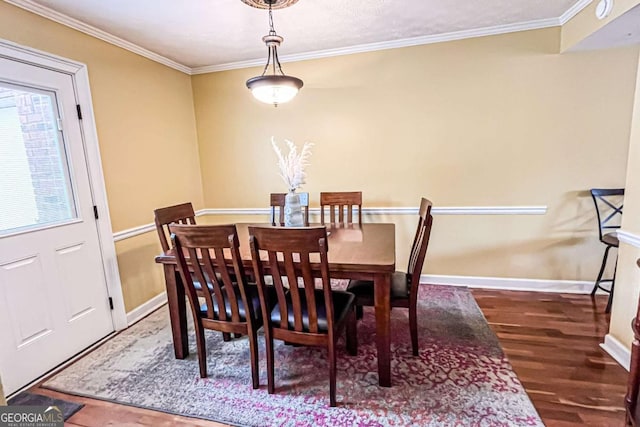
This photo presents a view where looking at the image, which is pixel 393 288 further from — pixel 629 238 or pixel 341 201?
pixel 629 238

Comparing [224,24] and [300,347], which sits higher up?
[224,24]

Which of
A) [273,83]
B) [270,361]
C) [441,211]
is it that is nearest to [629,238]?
[441,211]

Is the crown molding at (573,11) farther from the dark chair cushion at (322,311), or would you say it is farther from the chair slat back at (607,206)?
the dark chair cushion at (322,311)

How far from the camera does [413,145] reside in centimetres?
325

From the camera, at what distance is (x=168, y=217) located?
249cm

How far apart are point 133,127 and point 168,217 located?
105 centimetres

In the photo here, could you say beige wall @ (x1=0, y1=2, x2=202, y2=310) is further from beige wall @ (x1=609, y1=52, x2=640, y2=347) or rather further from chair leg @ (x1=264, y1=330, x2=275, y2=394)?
beige wall @ (x1=609, y1=52, x2=640, y2=347)

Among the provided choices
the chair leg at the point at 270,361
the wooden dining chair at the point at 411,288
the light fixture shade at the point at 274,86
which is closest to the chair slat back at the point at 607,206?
the wooden dining chair at the point at 411,288

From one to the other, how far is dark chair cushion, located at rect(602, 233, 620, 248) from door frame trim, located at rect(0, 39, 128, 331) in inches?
160

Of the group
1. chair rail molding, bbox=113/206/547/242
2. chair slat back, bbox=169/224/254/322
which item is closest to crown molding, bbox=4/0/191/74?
chair rail molding, bbox=113/206/547/242

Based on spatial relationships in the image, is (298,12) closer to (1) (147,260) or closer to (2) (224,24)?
(2) (224,24)

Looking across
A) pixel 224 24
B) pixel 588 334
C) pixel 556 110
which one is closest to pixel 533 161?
pixel 556 110

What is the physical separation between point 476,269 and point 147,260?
324 cm

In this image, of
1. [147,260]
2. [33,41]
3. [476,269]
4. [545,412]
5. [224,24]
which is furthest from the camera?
[476,269]
